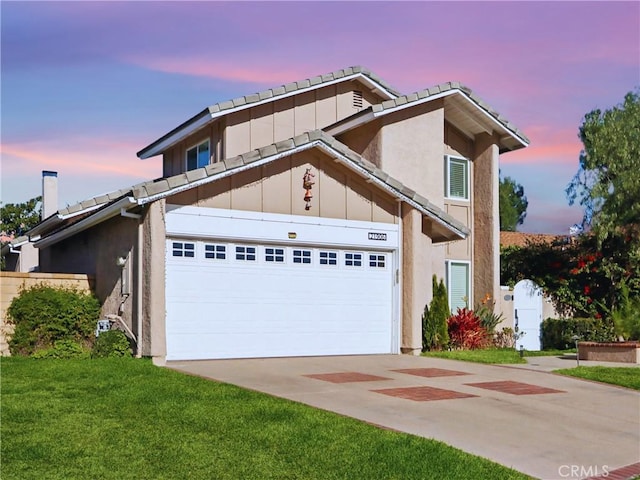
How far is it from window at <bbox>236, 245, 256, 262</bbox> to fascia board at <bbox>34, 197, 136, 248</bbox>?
244 centimetres

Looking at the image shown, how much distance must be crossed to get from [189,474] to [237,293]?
829 centimetres

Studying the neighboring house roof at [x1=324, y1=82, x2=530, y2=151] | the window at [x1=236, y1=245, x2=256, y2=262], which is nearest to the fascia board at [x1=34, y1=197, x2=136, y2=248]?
the window at [x1=236, y1=245, x2=256, y2=262]

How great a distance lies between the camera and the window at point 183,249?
14.1m

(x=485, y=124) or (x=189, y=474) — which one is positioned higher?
(x=485, y=124)

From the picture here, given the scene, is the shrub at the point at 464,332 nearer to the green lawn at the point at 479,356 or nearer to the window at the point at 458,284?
the green lawn at the point at 479,356

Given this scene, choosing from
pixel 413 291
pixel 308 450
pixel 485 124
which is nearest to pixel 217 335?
pixel 413 291

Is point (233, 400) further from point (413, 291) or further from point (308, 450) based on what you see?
point (413, 291)

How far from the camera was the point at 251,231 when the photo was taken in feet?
48.7

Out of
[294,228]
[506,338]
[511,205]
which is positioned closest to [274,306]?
[294,228]

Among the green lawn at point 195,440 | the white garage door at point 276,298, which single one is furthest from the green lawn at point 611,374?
the green lawn at point 195,440

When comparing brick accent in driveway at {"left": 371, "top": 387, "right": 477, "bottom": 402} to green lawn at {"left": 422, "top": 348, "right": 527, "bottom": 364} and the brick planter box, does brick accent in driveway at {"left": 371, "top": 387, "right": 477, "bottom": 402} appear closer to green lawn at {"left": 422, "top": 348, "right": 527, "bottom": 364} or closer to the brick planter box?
green lawn at {"left": 422, "top": 348, "right": 527, "bottom": 364}

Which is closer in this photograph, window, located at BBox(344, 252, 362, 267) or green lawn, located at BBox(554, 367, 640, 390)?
green lawn, located at BBox(554, 367, 640, 390)

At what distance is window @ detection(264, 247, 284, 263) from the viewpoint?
1517 cm

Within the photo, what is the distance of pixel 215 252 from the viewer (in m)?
14.5
